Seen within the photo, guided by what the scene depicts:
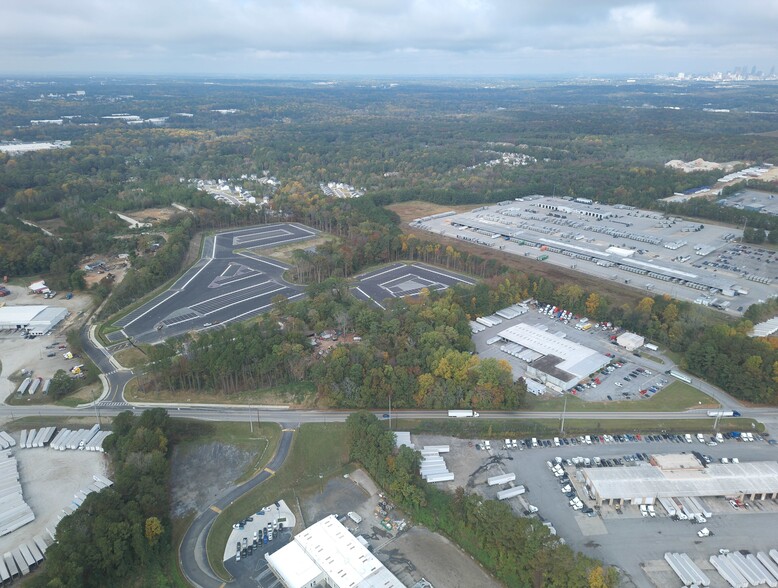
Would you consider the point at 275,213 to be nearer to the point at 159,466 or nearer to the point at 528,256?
the point at 528,256

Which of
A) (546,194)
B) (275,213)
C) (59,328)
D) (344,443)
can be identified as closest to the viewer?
(344,443)

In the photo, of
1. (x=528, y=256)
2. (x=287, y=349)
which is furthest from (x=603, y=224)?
(x=287, y=349)

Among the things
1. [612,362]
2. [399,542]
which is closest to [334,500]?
[399,542]

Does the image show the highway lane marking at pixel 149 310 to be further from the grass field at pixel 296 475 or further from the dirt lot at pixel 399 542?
the dirt lot at pixel 399 542

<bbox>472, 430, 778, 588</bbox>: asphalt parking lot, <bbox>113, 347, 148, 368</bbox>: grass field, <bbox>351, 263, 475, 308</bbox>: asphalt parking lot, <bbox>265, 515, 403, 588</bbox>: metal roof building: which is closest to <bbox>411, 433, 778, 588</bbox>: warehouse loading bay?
<bbox>472, 430, 778, 588</bbox>: asphalt parking lot

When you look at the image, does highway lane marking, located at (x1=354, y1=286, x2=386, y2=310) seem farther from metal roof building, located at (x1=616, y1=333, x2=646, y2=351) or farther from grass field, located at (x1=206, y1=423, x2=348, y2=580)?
metal roof building, located at (x1=616, y1=333, x2=646, y2=351)

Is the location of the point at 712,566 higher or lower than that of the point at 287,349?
lower

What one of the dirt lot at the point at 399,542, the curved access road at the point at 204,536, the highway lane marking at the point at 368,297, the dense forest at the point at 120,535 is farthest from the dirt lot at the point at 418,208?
the dense forest at the point at 120,535
